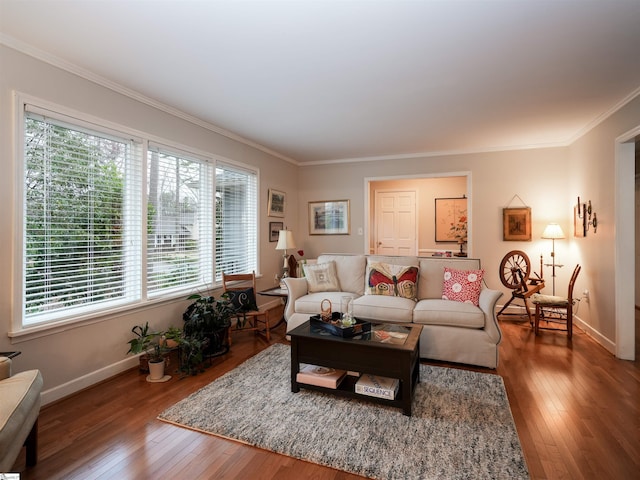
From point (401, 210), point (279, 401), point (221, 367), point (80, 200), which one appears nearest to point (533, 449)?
point (279, 401)

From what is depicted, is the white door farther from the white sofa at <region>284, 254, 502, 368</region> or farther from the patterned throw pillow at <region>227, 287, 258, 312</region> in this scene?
the patterned throw pillow at <region>227, 287, 258, 312</region>

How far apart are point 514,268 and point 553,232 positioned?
2.22 feet

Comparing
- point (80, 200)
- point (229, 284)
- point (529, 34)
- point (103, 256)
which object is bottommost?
point (229, 284)

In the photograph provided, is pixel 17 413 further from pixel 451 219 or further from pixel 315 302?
pixel 451 219

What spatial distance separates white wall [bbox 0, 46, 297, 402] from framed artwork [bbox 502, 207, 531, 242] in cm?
437

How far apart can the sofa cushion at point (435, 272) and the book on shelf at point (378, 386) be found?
4.91 feet

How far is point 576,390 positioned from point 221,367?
116 inches

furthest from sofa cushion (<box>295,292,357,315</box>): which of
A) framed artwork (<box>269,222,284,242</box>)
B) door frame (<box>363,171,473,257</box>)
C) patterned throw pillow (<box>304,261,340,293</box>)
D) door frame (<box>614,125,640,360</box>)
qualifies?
door frame (<box>614,125,640,360</box>)

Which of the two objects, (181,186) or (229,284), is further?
(229,284)

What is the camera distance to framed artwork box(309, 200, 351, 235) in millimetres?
5898

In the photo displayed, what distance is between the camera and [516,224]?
4.88m

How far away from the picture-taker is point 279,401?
241cm

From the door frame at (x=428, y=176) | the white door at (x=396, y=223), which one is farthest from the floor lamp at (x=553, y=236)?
the white door at (x=396, y=223)

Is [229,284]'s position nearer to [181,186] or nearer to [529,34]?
[181,186]
